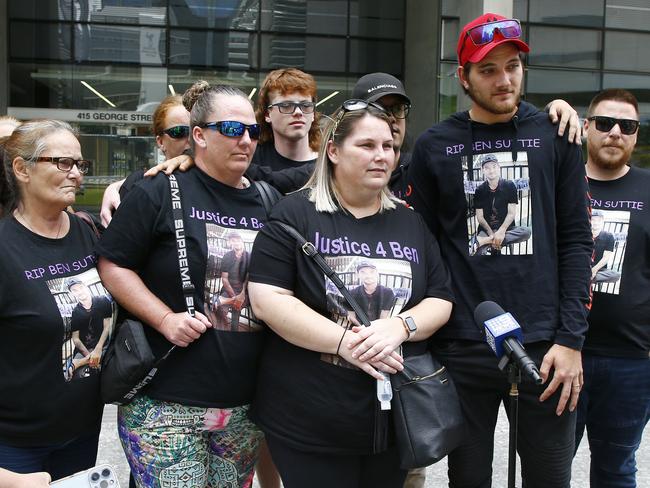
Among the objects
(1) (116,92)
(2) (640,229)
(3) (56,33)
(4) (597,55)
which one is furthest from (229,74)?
(2) (640,229)

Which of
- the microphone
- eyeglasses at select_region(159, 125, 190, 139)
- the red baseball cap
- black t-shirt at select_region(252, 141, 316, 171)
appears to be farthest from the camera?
eyeglasses at select_region(159, 125, 190, 139)

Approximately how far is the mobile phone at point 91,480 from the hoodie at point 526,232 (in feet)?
4.90

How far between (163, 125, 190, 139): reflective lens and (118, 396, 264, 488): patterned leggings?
1.87 meters

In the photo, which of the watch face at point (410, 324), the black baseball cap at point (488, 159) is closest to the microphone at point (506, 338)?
the watch face at point (410, 324)

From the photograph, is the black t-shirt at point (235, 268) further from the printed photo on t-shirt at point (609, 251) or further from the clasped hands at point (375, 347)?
the printed photo on t-shirt at point (609, 251)

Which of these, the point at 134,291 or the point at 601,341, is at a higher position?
the point at 134,291

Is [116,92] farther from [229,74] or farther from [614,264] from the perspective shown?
[614,264]

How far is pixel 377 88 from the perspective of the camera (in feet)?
11.3

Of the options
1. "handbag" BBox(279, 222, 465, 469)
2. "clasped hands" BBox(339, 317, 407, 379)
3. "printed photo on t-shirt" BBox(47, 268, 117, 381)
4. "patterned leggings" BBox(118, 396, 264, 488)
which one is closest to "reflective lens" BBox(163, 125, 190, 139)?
"printed photo on t-shirt" BBox(47, 268, 117, 381)

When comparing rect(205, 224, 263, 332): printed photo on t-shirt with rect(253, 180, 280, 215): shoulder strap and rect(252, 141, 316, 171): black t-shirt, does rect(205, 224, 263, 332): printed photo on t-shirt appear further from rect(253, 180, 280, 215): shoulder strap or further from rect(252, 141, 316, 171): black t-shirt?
rect(252, 141, 316, 171): black t-shirt

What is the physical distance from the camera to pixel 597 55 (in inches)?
710

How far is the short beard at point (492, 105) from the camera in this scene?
289 centimetres

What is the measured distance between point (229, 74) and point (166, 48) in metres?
1.65

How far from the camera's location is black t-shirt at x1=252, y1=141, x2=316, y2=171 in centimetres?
402
